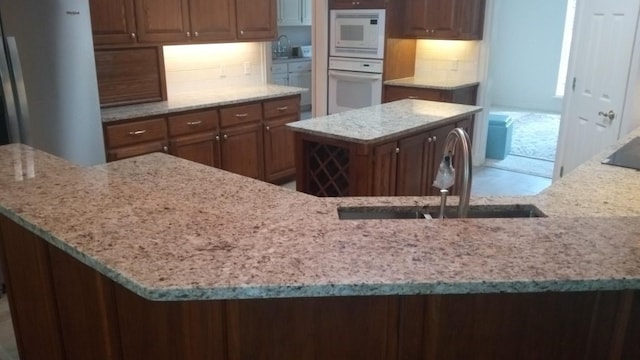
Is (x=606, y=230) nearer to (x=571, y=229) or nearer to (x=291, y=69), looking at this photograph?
(x=571, y=229)

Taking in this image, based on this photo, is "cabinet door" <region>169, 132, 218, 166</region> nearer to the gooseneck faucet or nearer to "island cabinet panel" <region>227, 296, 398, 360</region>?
the gooseneck faucet

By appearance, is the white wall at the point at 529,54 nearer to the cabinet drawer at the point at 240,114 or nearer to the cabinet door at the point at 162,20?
the cabinet drawer at the point at 240,114

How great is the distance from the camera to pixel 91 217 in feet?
4.55

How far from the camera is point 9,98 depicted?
9.28 feet

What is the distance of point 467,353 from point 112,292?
906 millimetres

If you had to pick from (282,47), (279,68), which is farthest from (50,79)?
(282,47)

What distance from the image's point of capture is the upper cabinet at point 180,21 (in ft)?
12.0

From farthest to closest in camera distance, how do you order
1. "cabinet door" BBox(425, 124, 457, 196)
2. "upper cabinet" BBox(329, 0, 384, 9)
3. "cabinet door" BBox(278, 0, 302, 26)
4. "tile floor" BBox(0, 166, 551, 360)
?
"cabinet door" BBox(278, 0, 302, 26) < "upper cabinet" BBox(329, 0, 384, 9) < "tile floor" BBox(0, 166, 551, 360) < "cabinet door" BBox(425, 124, 457, 196)

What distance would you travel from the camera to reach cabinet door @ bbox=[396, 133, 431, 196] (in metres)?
3.31

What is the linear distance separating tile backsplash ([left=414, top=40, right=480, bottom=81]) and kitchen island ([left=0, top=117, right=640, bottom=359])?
437cm

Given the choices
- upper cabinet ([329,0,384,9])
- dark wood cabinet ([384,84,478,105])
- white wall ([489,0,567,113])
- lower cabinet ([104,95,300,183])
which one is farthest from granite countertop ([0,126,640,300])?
white wall ([489,0,567,113])

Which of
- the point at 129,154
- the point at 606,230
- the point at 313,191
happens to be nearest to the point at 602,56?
the point at 313,191

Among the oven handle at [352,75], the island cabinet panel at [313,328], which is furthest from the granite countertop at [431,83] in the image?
the island cabinet panel at [313,328]

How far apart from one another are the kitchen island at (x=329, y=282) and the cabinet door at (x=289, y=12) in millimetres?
6591
